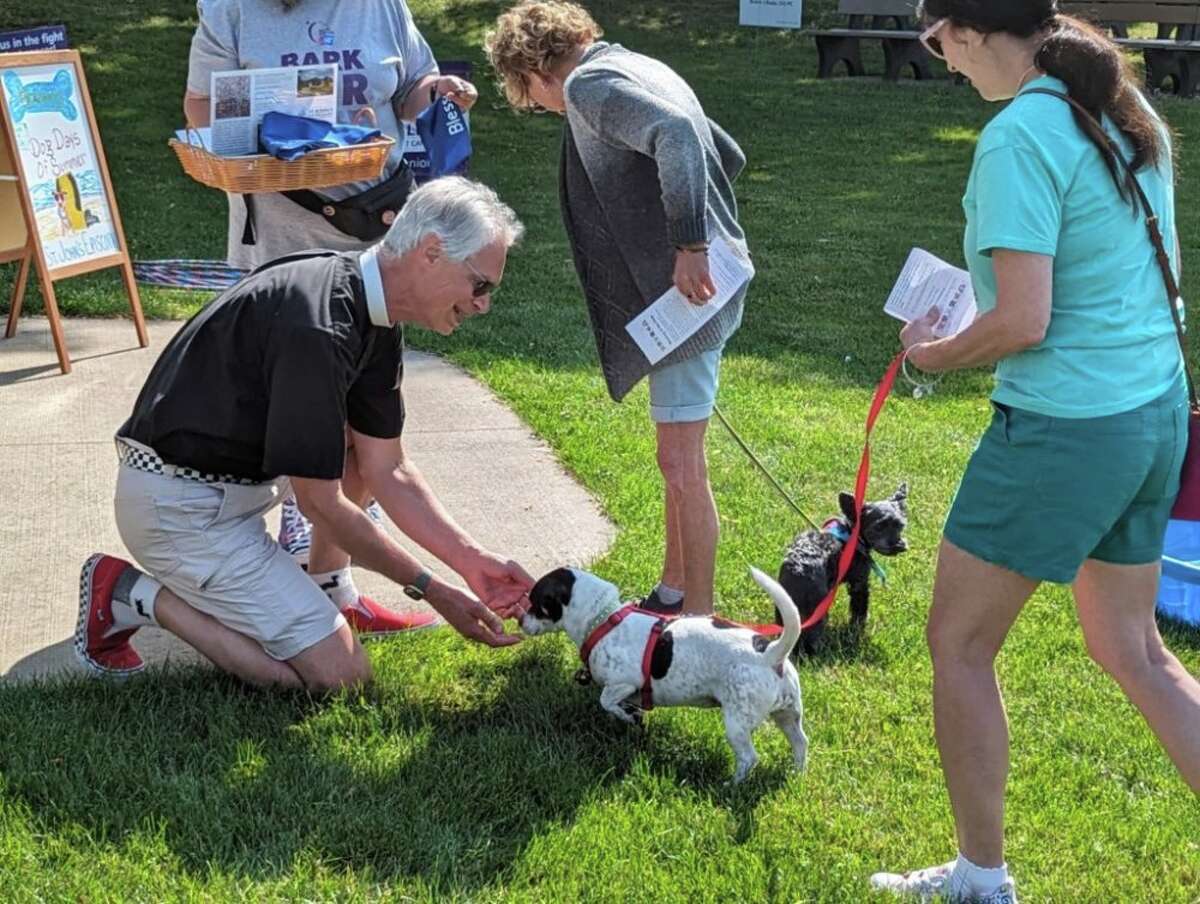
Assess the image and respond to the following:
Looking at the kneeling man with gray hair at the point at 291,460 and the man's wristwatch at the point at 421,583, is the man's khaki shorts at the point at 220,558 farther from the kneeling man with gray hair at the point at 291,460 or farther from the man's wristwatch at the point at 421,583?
the man's wristwatch at the point at 421,583

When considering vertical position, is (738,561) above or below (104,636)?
below

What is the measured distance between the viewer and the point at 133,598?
406 centimetres

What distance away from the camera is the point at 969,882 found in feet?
10.0

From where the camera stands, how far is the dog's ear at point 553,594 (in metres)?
3.88

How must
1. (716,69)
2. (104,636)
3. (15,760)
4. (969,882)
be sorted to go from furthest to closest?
(716,69) < (104,636) < (15,760) < (969,882)

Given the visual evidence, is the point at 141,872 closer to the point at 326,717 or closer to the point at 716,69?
the point at 326,717

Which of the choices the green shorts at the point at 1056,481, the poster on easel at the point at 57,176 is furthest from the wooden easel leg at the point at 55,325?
the green shorts at the point at 1056,481

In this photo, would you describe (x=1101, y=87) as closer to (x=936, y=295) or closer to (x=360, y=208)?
(x=936, y=295)

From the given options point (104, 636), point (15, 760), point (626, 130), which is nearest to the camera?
point (15, 760)

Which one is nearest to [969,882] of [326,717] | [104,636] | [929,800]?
[929,800]

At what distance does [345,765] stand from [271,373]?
1012mm

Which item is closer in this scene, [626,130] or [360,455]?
[626,130]

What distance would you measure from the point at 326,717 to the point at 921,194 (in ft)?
34.1

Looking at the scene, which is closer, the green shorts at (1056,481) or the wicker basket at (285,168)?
the green shorts at (1056,481)
